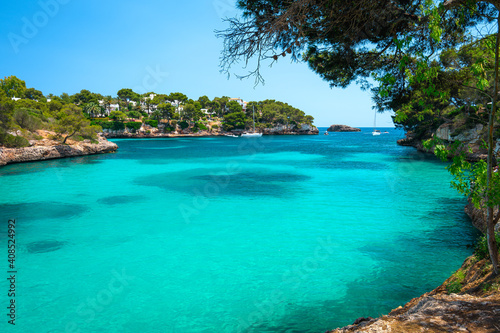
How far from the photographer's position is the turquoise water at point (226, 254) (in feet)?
20.9

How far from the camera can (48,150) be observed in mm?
36469

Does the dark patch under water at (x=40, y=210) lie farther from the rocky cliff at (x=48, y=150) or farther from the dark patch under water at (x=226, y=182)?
the rocky cliff at (x=48, y=150)

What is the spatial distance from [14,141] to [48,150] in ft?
13.8

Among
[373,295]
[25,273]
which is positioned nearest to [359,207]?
[373,295]

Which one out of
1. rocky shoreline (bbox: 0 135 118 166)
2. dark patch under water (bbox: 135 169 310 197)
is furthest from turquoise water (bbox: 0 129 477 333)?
rocky shoreline (bbox: 0 135 118 166)

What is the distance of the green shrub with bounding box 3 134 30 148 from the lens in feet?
104

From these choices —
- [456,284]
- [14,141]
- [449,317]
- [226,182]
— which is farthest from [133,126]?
[449,317]

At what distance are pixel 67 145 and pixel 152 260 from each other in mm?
38151

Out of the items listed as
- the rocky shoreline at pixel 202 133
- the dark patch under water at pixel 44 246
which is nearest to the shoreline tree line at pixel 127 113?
the rocky shoreline at pixel 202 133

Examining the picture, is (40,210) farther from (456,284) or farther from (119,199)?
(456,284)

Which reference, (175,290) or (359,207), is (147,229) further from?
(359,207)

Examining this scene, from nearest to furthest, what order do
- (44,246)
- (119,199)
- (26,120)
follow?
(44,246), (119,199), (26,120)

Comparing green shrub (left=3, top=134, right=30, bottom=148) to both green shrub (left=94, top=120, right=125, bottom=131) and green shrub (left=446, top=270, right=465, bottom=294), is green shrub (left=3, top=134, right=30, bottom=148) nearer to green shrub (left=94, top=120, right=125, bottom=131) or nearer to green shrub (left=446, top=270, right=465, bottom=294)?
green shrub (left=446, top=270, right=465, bottom=294)

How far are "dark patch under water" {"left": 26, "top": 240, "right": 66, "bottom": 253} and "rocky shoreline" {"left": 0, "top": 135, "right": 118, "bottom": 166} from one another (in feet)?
89.3
